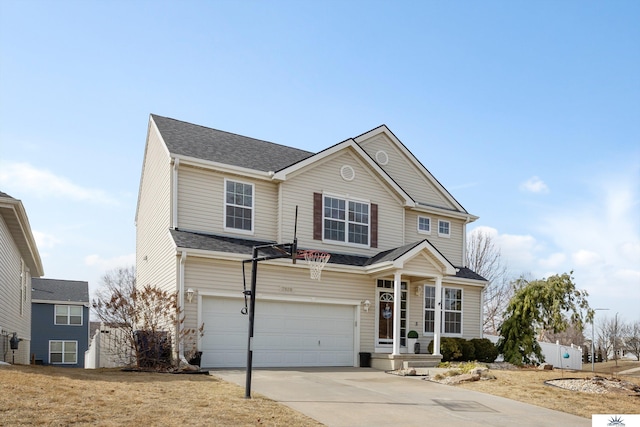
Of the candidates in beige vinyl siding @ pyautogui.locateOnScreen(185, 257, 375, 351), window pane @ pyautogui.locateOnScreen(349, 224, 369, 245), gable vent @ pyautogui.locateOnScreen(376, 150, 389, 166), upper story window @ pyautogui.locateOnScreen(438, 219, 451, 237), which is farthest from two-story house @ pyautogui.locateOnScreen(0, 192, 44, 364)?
upper story window @ pyautogui.locateOnScreen(438, 219, 451, 237)

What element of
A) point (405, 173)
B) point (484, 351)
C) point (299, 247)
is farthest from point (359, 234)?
point (484, 351)

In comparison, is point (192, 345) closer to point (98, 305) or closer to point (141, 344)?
point (141, 344)

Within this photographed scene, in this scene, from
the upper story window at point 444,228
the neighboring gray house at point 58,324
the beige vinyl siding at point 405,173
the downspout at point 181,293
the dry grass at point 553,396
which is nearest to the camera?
the dry grass at point 553,396

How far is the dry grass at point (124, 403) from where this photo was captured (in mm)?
7805

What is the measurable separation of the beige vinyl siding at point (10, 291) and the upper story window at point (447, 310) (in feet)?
47.2

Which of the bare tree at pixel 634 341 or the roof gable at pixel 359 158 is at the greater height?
the roof gable at pixel 359 158

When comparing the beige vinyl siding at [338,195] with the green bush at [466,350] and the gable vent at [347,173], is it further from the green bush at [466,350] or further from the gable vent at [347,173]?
the green bush at [466,350]

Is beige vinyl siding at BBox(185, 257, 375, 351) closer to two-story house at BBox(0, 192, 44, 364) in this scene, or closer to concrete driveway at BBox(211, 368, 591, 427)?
concrete driveway at BBox(211, 368, 591, 427)

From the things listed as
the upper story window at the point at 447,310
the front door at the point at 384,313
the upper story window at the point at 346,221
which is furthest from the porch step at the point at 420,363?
the upper story window at the point at 346,221

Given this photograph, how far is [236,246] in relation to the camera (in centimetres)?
1728

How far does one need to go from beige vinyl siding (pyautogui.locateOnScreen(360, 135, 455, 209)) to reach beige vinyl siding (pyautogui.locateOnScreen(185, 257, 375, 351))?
210 inches

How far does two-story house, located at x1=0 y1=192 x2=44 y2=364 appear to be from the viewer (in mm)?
15984

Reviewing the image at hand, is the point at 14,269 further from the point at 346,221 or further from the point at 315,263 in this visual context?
the point at 346,221

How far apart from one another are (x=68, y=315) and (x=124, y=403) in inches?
1299
